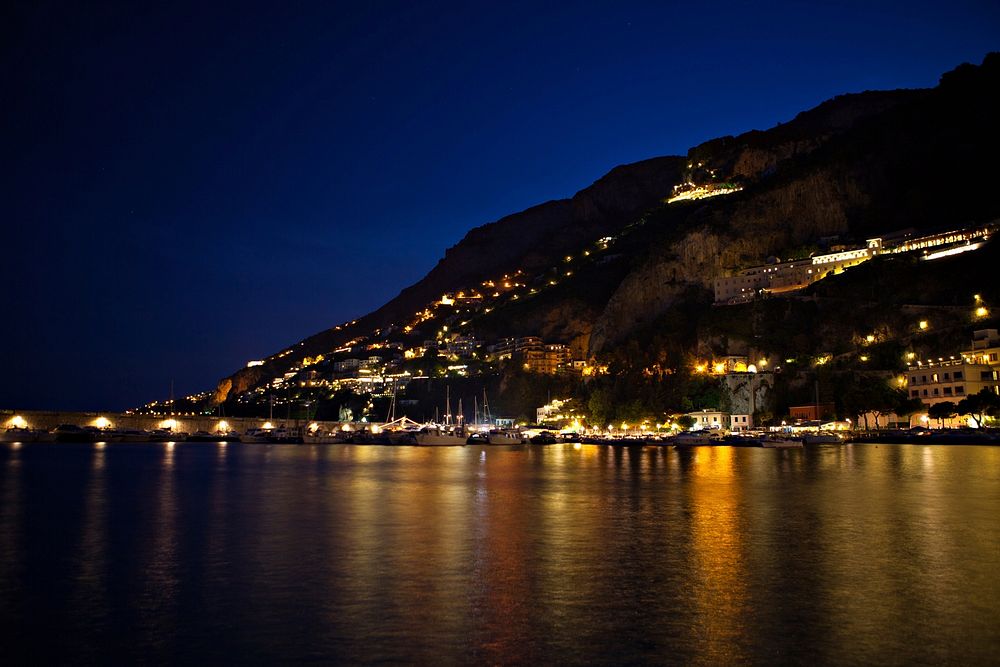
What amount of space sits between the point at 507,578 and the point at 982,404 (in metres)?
72.6

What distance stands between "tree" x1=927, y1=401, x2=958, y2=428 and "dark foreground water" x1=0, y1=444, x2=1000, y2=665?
5344 cm

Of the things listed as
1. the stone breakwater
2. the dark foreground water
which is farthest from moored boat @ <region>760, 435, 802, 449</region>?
the stone breakwater

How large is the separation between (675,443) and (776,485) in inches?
2259

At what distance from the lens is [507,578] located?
1235 centimetres

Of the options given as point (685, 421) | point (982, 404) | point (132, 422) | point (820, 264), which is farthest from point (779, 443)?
point (132, 422)

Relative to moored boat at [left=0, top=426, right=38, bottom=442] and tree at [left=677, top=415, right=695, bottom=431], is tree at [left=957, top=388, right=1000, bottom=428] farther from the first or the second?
moored boat at [left=0, top=426, right=38, bottom=442]

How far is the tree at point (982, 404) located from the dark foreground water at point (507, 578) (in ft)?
169

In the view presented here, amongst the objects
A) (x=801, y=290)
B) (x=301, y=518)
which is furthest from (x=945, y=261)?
(x=301, y=518)

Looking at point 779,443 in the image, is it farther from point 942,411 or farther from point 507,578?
point 507,578

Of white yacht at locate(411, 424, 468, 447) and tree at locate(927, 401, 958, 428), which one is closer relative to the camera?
tree at locate(927, 401, 958, 428)

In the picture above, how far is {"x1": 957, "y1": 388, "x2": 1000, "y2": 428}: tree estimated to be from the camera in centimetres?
6869

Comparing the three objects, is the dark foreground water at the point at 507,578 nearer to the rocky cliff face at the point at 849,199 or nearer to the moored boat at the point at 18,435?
the moored boat at the point at 18,435

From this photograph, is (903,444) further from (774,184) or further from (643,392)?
(774,184)

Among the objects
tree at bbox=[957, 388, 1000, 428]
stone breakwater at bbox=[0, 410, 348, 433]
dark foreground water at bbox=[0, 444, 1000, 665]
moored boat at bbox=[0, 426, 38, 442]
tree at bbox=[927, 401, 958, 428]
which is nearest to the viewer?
dark foreground water at bbox=[0, 444, 1000, 665]
